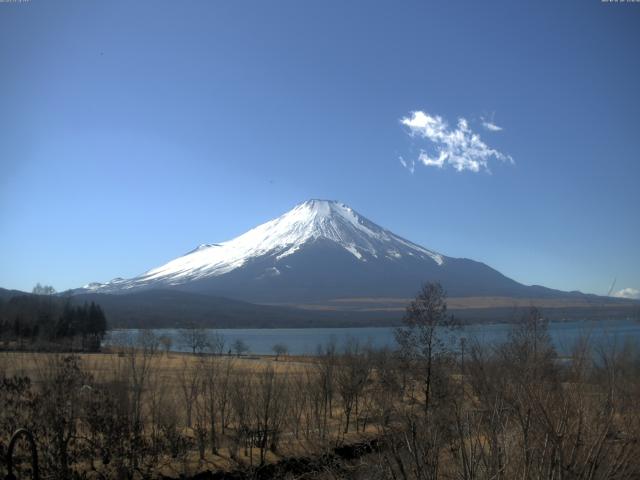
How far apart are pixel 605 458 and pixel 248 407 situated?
1499 centimetres

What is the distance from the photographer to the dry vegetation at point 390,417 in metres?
5.28

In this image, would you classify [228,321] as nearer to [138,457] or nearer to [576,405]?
[138,457]

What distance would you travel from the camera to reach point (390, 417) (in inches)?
427

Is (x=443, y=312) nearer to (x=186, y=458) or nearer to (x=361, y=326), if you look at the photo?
→ (x=186, y=458)

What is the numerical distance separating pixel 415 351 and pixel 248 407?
32.1 feet

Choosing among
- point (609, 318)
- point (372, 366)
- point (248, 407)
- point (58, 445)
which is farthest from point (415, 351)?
point (609, 318)

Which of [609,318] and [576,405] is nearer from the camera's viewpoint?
[576,405]

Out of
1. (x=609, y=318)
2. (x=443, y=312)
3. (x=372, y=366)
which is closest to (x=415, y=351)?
(x=443, y=312)

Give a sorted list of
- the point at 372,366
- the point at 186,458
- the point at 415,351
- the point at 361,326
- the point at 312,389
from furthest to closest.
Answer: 1. the point at 361,326
2. the point at 372,366
3. the point at 415,351
4. the point at 312,389
5. the point at 186,458

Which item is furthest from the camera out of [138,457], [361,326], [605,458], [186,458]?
[361,326]

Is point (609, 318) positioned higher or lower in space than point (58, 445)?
higher

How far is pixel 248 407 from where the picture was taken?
18.7 m

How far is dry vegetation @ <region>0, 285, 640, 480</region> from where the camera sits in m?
5.28

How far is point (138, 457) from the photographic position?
15.4 m
